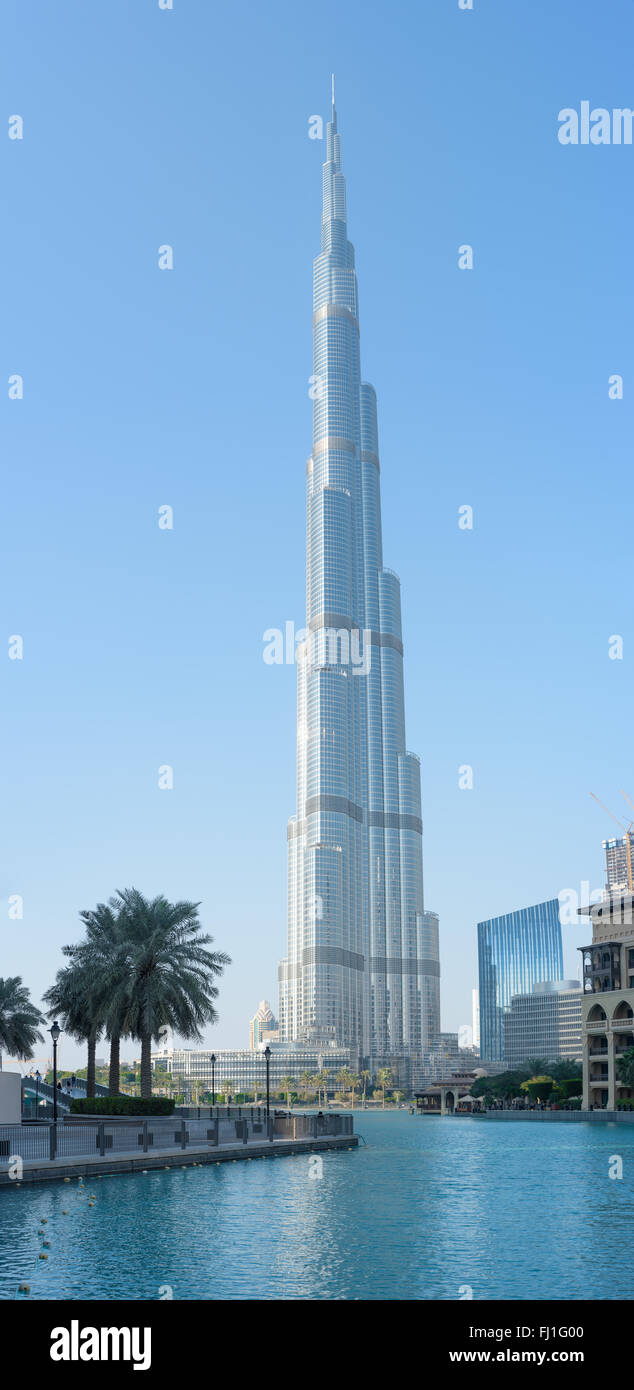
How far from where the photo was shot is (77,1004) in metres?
68.7

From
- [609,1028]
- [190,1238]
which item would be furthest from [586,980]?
[190,1238]

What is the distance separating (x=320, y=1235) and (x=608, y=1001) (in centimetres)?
10488

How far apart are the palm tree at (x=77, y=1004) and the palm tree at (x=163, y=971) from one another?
3.01m

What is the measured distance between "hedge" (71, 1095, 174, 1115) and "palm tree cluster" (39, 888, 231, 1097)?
866 mm

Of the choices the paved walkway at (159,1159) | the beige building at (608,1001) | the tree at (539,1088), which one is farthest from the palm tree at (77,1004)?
the tree at (539,1088)

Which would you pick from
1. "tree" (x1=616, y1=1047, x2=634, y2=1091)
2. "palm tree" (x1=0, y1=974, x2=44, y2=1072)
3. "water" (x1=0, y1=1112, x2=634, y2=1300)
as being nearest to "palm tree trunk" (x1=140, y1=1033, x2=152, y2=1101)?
"water" (x1=0, y1=1112, x2=634, y2=1300)

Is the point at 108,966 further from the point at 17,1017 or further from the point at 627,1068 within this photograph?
the point at 627,1068

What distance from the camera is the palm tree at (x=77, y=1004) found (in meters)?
63.8

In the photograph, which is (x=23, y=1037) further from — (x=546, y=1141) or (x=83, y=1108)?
(x=546, y=1141)

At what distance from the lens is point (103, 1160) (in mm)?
40844

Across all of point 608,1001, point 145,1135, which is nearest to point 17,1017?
point 145,1135

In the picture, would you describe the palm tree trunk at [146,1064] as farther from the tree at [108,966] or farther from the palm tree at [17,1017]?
the palm tree at [17,1017]
